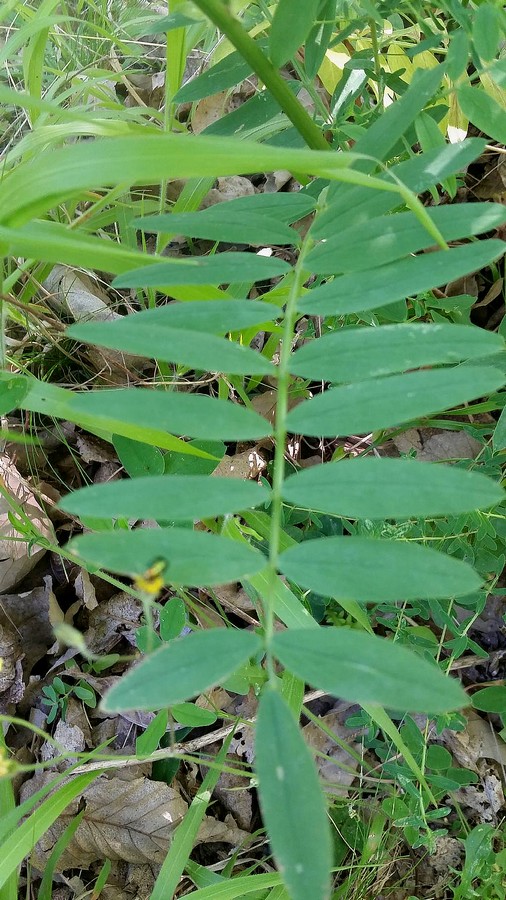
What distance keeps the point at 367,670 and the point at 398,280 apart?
0.36 meters

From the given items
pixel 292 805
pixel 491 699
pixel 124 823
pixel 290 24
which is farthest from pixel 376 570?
pixel 124 823

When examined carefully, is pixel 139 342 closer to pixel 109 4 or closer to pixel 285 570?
pixel 285 570

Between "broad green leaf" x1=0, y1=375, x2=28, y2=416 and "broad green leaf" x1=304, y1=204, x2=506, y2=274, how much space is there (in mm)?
497

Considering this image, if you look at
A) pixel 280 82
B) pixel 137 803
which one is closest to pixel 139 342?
pixel 280 82

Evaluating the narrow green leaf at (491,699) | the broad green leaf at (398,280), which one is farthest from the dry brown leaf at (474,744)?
the broad green leaf at (398,280)

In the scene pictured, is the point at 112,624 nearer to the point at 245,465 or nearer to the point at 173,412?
the point at 245,465

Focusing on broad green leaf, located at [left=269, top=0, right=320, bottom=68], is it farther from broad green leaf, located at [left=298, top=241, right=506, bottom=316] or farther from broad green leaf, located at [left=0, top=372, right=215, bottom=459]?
broad green leaf, located at [left=0, top=372, right=215, bottom=459]

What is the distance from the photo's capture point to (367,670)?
445mm

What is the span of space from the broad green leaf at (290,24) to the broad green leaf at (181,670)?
0.65m

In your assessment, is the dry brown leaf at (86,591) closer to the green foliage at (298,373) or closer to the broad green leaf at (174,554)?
the green foliage at (298,373)

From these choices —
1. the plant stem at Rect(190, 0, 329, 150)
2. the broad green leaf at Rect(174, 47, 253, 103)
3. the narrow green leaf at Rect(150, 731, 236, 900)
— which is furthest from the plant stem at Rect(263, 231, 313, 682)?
the narrow green leaf at Rect(150, 731, 236, 900)

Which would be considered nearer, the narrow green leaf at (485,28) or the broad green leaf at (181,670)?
the broad green leaf at (181,670)

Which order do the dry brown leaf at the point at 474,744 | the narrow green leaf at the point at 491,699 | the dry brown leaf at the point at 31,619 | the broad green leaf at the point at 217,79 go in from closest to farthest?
the broad green leaf at the point at 217,79, the narrow green leaf at the point at 491,699, the dry brown leaf at the point at 474,744, the dry brown leaf at the point at 31,619

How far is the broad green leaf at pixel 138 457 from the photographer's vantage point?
1.13 meters
